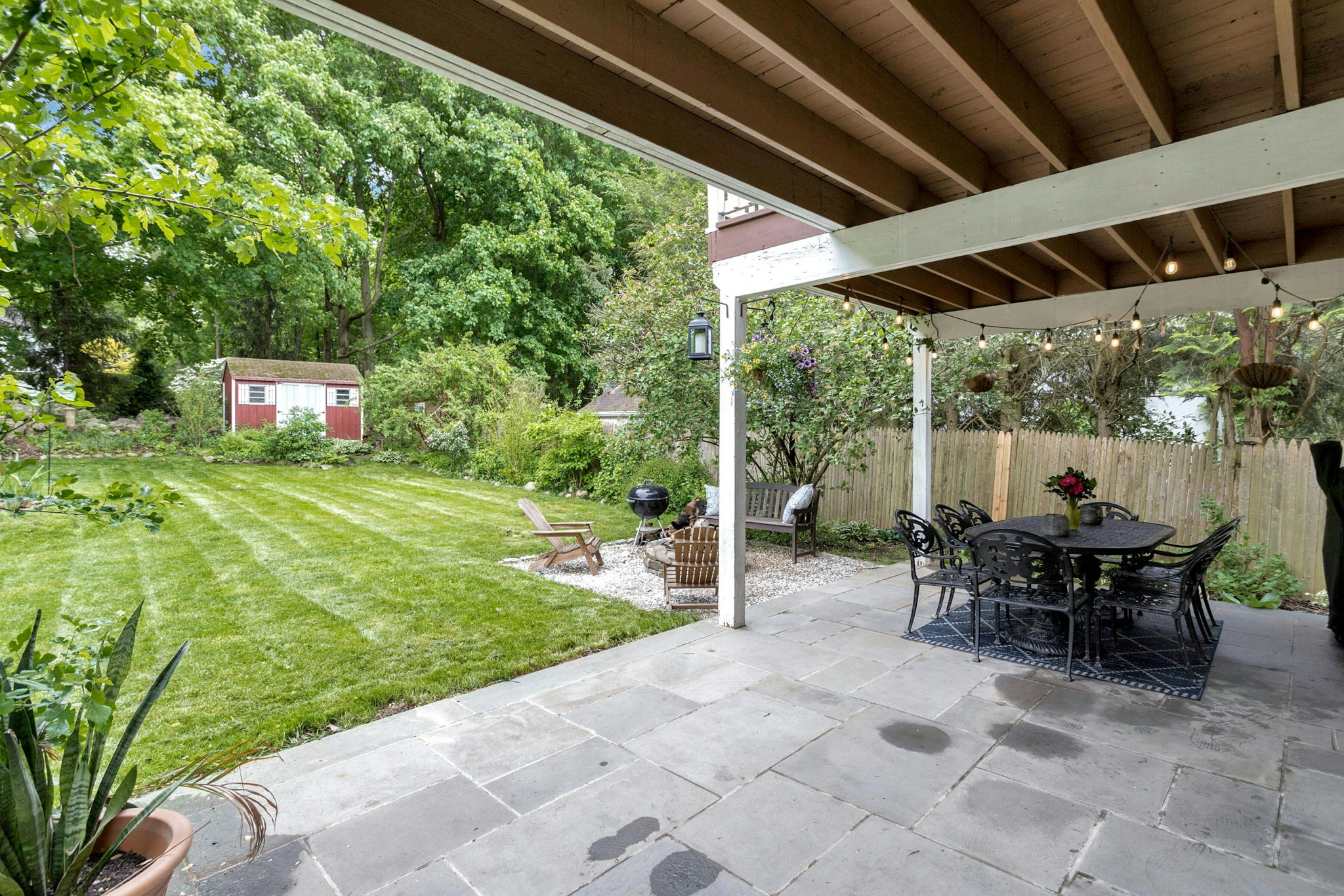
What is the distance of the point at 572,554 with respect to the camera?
20.8 feet

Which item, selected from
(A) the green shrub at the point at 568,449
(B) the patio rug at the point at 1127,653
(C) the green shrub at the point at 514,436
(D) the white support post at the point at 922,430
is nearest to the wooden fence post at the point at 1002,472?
(D) the white support post at the point at 922,430

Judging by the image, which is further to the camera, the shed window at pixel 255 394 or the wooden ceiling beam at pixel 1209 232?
the shed window at pixel 255 394

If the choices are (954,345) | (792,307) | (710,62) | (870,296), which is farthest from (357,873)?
(954,345)

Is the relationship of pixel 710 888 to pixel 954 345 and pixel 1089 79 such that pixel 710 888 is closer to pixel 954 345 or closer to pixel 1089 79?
pixel 1089 79

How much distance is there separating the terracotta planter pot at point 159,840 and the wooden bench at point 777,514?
18.2ft

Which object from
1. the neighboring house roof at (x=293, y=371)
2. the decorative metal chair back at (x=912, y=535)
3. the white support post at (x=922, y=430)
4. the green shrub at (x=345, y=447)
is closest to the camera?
the decorative metal chair back at (x=912, y=535)

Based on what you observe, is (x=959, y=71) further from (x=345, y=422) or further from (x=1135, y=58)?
(x=345, y=422)

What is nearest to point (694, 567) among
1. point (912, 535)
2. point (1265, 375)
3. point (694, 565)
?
point (694, 565)

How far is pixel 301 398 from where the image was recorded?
1778cm

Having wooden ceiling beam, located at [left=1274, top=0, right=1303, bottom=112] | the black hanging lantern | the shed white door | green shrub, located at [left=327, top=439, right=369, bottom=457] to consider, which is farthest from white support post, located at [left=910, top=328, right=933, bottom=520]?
the shed white door

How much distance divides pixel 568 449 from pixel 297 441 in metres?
7.54

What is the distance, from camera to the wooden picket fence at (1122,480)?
5.48m

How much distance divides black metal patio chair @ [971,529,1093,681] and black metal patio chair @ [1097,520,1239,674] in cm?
20

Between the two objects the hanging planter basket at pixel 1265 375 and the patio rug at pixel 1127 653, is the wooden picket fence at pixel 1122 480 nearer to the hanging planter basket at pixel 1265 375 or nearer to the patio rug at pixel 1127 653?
the hanging planter basket at pixel 1265 375
